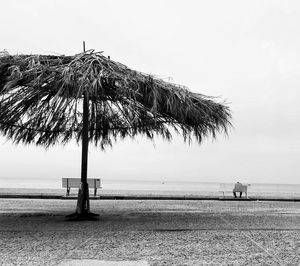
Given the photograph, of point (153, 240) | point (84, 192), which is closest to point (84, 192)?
point (84, 192)

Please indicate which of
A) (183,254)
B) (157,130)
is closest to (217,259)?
(183,254)

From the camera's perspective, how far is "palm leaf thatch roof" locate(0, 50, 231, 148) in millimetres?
8820

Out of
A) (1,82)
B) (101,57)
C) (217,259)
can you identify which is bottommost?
(217,259)

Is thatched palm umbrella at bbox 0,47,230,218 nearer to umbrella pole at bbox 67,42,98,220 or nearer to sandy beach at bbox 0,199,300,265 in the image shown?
umbrella pole at bbox 67,42,98,220

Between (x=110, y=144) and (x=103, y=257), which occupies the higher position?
(x=110, y=144)

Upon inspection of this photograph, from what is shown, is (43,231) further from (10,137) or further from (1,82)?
(10,137)

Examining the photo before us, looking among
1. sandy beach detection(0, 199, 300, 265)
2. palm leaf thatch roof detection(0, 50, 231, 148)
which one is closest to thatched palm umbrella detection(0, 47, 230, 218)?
palm leaf thatch roof detection(0, 50, 231, 148)

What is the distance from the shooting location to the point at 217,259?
5922 millimetres

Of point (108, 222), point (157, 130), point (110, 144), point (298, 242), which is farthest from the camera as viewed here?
point (110, 144)

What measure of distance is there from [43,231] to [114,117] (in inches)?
171

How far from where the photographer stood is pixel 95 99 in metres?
10.7

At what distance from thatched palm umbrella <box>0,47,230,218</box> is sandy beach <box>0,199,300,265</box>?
147 cm

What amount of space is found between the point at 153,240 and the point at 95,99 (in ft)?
14.3

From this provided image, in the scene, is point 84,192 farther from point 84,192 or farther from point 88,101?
point 88,101
